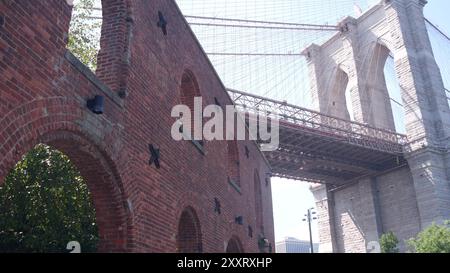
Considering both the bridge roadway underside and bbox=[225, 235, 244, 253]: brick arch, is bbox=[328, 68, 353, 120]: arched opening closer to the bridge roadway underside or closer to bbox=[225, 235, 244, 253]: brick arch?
the bridge roadway underside

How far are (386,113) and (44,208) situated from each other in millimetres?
37167

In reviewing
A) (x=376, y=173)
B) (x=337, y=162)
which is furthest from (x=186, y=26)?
(x=376, y=173)

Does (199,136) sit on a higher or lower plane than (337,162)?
lower

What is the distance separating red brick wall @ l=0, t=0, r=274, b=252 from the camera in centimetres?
439

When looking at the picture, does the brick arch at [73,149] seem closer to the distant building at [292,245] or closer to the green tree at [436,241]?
the green tree at [436,241]

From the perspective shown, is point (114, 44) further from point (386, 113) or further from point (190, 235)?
point (386, 113)

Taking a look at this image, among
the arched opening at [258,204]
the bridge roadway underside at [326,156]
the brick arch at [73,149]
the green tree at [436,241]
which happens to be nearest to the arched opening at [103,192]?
the brick arch at [73,149]

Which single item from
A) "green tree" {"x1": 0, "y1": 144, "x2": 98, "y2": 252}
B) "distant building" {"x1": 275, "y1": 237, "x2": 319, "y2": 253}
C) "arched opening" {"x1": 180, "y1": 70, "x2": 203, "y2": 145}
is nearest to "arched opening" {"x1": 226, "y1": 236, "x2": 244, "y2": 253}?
"arched opening" {"x1": 180, "y1": 70, "x2": 203, "y2": 145}

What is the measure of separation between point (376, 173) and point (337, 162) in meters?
3.75

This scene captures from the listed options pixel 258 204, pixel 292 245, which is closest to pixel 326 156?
pixel 258 204

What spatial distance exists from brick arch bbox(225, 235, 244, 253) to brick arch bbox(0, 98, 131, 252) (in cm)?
598

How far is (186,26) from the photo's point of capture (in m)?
9.41

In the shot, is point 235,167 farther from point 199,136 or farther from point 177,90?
point 177,90

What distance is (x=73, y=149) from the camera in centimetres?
550
